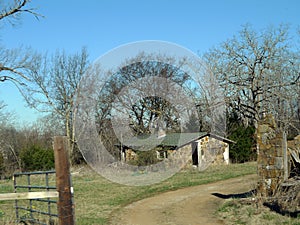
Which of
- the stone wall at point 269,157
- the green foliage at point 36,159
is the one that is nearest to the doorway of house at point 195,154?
the green foliage at point 36,159

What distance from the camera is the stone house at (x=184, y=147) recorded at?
52.9 feet

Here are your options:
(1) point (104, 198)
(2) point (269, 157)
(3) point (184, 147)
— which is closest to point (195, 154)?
(3) point (184, 147)

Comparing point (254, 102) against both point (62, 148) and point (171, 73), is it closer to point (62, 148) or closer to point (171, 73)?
point (171, 73)

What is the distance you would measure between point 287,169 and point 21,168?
842 inches

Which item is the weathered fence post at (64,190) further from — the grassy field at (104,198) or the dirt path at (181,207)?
the dirt path at (181,207)

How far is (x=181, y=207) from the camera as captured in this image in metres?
10.2

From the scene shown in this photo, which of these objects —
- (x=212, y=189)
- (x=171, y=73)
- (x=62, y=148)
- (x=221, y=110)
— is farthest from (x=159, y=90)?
(x=221, y=110)

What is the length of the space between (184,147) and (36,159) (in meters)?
10.9

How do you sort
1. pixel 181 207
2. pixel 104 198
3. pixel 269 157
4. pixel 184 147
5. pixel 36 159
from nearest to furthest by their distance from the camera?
1. pixel 269 157
2. pixel 181 207
3. pixel 104 198
4. pixel 184 147
5. pixel 36 159

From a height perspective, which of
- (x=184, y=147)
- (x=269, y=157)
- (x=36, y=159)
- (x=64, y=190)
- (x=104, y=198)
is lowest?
(x=104, y=198)

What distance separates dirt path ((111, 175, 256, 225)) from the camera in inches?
338

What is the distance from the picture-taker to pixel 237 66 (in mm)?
29625

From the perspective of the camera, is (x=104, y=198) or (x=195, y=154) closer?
(x=104, y=198)

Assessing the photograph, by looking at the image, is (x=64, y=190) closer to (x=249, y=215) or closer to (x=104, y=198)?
(x=249, y=215)
